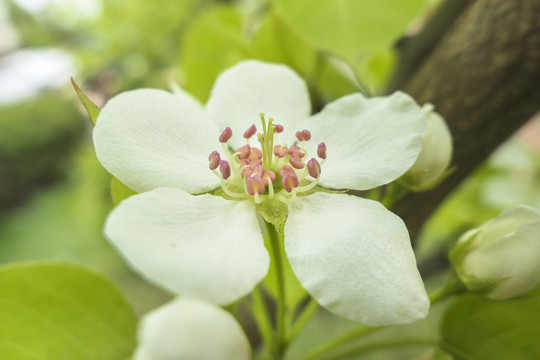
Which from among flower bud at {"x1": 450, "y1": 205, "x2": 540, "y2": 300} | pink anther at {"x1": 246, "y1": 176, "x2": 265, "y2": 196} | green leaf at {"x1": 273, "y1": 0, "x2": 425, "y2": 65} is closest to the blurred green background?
green leaf at {"x1": 273, "y1": 0, "x2": 425, "y2": 65}

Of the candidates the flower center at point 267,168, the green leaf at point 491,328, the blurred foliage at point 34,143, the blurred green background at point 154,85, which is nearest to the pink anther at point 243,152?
the flower center at point 267,168

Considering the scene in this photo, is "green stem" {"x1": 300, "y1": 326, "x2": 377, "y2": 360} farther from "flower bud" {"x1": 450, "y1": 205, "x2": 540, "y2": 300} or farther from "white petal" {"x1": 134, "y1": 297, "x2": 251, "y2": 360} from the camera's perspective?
"white petal" {"x1": 134, "y1": 297, "x2": 251, "y2": 360}

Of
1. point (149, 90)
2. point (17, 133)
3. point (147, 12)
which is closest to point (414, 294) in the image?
point (149, 90)

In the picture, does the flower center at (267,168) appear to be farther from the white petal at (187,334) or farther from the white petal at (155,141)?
the white petal at (187,334)

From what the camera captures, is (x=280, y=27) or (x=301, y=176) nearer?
(x=301, y=176)

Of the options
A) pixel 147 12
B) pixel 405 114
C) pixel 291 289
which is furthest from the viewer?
pixel 147 12

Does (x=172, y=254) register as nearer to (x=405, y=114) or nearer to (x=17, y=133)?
(x=405, y=114)
